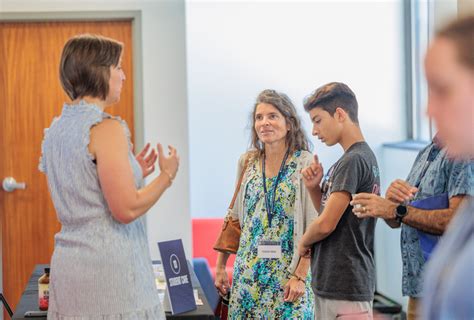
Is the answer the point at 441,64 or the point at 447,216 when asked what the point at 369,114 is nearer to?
the point at 447,216

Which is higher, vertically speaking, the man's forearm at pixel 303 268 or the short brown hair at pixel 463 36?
the short brown hair at pixel 463 36

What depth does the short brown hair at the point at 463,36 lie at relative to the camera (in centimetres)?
63

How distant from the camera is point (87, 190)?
2.11 m

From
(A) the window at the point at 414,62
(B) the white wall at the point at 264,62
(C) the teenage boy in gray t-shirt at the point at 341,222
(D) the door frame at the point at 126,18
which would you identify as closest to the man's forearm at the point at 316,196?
(C) the teenage boy in gray t-shirt at the point at 341,222

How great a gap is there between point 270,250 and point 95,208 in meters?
1.17

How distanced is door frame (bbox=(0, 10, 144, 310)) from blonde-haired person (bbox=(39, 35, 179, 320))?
2.83 metres

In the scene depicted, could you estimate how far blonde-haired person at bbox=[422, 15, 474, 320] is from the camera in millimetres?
604

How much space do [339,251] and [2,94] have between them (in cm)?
314

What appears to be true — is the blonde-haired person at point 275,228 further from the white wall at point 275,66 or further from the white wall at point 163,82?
the white wall at point 275,66

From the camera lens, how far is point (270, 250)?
3.12 m

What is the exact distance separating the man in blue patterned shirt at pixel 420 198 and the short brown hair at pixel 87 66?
2.80 ft

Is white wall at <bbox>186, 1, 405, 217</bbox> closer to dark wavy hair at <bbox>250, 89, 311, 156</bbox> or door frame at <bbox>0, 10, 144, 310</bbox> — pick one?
door frame at <bbox>0, 10, 144, 310</bbox>

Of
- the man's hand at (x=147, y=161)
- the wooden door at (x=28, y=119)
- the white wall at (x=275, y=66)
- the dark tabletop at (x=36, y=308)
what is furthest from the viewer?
the white wall at (x=275, y=66)

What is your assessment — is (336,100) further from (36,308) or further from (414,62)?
(414,62)
